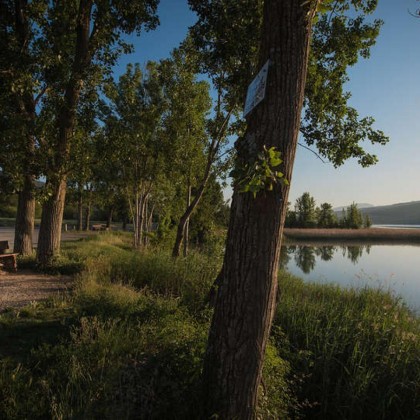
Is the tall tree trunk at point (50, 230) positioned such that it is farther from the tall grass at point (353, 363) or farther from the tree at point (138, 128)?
the tall grass at point (353, 363)

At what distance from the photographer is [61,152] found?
926cm

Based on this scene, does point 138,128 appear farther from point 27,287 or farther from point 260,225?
point 260,225

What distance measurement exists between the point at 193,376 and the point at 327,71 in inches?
262

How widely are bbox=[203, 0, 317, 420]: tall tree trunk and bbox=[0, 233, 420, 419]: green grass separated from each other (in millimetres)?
331

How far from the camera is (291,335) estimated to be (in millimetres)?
4953

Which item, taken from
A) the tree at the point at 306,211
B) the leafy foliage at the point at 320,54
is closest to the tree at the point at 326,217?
the tree at the point at 306,211

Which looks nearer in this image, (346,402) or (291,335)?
(346,402)

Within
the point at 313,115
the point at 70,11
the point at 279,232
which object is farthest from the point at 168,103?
the point at 279,232

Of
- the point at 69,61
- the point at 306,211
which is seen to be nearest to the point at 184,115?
the point at 69,61

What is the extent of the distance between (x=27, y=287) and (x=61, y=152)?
3.85 metres

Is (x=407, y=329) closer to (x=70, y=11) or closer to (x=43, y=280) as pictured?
(x=43, y=280)

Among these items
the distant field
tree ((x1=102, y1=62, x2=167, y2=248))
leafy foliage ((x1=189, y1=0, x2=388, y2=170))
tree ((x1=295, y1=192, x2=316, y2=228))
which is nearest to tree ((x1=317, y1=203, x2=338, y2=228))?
tree ((x1=295, y1=192, x2=316, y2=228))

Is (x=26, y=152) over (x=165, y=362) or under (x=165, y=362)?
over

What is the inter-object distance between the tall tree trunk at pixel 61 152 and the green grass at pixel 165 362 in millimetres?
4130
